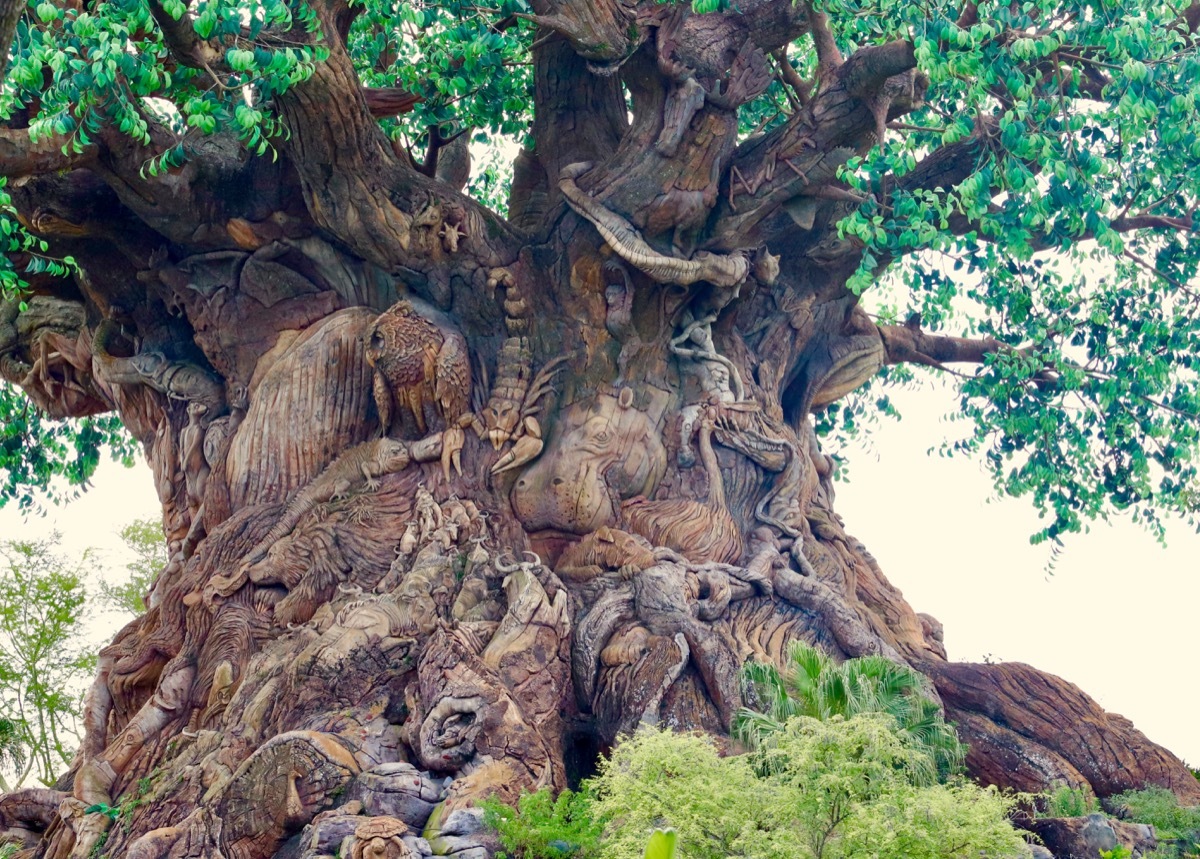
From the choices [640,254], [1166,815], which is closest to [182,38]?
[640,254]

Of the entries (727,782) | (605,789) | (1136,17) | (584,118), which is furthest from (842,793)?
(584,118)

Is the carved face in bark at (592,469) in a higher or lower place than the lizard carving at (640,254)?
lower

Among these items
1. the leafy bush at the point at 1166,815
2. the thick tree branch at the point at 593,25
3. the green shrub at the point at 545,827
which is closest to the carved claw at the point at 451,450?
the thick tree branch at the point at 593,25

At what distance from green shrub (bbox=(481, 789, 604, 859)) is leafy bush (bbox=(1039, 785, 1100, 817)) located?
319 centimetres

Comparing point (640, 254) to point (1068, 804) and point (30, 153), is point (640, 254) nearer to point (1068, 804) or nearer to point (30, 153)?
point (30, 153)

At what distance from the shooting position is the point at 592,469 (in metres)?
9.99

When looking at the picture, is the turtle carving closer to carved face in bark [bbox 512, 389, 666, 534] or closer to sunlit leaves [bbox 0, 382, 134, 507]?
carved face in bark [bbox 512, 389, 666, 534]

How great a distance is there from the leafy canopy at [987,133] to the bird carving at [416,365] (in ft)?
5.43

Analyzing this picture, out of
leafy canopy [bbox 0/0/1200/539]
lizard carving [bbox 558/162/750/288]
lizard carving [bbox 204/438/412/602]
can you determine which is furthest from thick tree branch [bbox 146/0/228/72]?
lizard carving [bbox 204/438/412/602]

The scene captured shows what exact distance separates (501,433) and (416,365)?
32.3 inches

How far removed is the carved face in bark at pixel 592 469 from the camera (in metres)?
9.91

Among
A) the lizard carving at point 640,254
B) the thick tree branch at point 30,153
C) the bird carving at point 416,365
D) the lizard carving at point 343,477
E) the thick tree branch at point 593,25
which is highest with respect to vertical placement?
the thick tree branch at point 593,25

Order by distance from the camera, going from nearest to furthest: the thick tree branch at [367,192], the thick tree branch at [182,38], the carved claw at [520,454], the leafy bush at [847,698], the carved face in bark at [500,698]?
1. the carved face in bark at [500,698]
2. the leafy bush at [847,698]
3. the thick tree branch at [182,38]
4. the thick tree branch at [367,192]
5. the carved claw at [520,454]

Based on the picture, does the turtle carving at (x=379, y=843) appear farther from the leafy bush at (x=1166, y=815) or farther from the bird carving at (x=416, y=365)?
the leafy bush at (x=1166, y=815)
